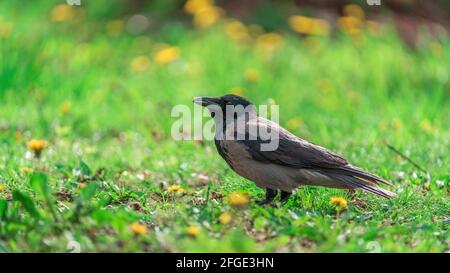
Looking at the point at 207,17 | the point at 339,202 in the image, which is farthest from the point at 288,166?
the point at 207,17

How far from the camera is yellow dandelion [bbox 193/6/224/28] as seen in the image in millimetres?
9188

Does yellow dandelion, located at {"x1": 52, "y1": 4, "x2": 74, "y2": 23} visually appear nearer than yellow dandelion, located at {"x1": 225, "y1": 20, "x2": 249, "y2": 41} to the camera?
No

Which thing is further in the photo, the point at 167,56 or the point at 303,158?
the point at 167,56

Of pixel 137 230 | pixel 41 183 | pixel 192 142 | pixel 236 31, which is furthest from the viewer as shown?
pixel 236 31

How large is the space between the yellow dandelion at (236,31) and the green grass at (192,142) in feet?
0.53

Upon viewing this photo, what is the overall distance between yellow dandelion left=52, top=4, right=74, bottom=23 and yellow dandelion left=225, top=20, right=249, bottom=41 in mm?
1786

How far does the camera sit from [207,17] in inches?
363

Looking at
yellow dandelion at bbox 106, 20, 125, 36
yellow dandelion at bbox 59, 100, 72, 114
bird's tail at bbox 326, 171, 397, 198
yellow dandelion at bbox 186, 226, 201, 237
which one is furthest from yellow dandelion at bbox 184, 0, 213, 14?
yellow dandelion at bbox 186, 226, 201, 237

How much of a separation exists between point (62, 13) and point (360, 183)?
542cm

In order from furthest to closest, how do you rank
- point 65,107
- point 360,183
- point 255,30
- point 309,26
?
point 255,30 → point 309,26 → point 65,107 → point 360,183

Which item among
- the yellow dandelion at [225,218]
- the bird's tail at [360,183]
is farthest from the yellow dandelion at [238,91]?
the yellow dandelion at [225,218]

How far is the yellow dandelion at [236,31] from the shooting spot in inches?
358

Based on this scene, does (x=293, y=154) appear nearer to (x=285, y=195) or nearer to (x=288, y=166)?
(x=288, y=166)

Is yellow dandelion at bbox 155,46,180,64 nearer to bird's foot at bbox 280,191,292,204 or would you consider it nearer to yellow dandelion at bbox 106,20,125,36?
yellow dandelion at bbox 106,20,125,36
